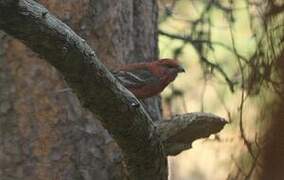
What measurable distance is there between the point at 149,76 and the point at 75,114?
0.90 m

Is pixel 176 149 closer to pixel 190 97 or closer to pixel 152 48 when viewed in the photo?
pixel 152 48

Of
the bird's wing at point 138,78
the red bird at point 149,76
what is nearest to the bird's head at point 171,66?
the red bird at point 149,76

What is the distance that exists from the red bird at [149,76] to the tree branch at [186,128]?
2.10ft

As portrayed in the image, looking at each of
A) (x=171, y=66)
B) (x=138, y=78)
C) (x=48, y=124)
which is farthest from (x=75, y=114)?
(x=171, y=66)

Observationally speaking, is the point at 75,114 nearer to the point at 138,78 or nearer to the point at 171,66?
the point at 138,78

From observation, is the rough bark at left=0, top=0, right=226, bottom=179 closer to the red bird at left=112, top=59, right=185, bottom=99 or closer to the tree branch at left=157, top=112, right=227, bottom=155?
the red bird at left=112, top=59, right=185, bottom=99

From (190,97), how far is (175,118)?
2173mm

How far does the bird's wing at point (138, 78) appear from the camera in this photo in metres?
2.75

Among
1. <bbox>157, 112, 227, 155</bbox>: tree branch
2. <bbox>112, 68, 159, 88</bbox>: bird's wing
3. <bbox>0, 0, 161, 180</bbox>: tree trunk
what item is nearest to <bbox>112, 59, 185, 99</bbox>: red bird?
<bbox>112, 68, 159, 88</bbox>: bird's wing

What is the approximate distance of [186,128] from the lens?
6.63ft

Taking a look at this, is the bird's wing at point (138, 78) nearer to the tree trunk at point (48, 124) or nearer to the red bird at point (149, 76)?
the red bird at point (149, 76)

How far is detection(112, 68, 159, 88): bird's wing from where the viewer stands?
9.03ft

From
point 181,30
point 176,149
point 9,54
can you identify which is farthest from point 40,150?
point 181,30

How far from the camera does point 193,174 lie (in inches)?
178
